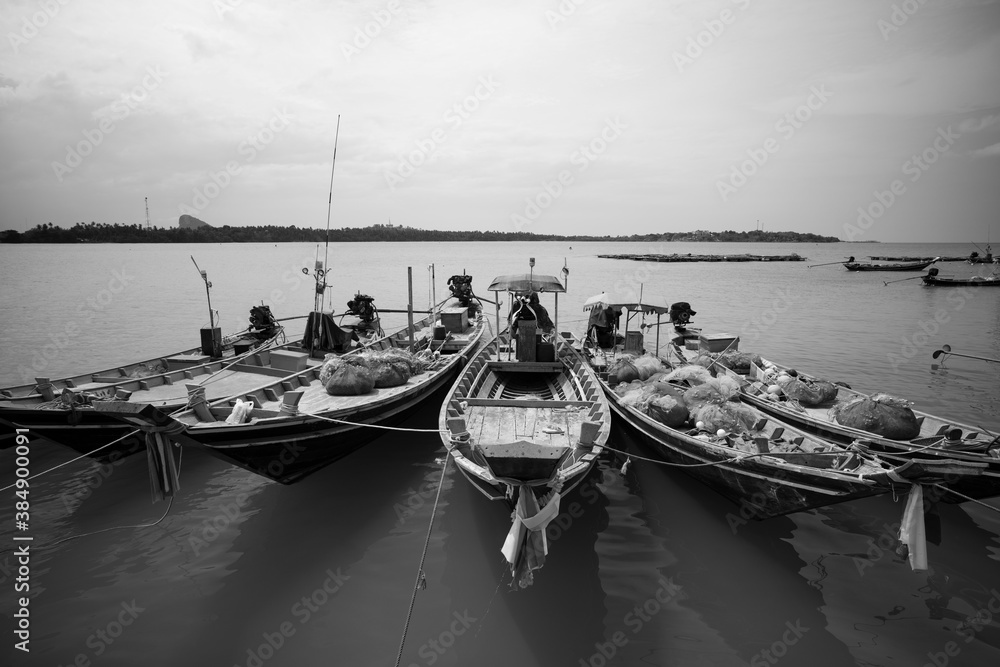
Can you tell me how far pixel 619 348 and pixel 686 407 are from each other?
20.4ft

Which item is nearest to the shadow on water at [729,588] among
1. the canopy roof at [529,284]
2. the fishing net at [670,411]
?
the fishing net at [670,411]

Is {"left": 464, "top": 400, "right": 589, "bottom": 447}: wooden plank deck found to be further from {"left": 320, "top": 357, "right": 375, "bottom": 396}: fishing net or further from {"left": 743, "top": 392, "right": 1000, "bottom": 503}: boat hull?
{"left": 743, "top": 392, "right": 1000, "bottom": 503}: boat hull

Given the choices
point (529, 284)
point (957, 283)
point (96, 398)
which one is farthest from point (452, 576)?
point (957, 283)

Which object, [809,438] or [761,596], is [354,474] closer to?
[761,596]

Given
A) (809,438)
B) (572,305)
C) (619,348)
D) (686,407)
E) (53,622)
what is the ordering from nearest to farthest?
(53,622) < (809,438) < (686,407) < (619,348) < (572,305)

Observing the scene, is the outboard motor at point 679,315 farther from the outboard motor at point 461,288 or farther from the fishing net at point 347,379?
the fishing net at point 347,379

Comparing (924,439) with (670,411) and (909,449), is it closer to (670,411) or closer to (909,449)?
(909,449)

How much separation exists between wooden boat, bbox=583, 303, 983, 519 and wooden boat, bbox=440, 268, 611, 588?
122cm

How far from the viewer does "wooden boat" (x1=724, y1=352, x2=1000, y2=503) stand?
5.36 m

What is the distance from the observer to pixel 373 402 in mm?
8078

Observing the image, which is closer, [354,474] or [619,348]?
[354,474]

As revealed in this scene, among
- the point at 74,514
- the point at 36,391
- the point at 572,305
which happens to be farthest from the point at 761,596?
the point at 572,305

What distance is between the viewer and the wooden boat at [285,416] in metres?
6.12

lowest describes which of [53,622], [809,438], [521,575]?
[53,622]
